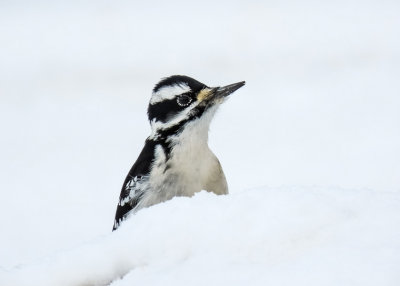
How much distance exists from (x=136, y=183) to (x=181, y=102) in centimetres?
52

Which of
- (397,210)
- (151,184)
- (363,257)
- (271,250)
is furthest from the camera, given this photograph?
(151,184)

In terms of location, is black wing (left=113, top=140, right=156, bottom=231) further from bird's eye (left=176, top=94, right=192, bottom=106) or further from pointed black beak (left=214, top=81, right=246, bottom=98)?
pointed black beak (left=214, top=81, right=246, bottom=98)

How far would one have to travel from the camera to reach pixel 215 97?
4.21 metres

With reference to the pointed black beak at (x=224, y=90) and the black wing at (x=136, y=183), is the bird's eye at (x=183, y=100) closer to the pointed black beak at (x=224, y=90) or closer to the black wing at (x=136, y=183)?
the pointed black beak at (x=224, y=90)

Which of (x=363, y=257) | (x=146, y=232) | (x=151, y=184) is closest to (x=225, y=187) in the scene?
(x=151, y=184)

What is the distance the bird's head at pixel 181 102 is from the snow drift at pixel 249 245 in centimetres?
219

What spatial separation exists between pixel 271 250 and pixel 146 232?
1.10 ft

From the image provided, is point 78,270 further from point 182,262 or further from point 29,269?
point 182,262

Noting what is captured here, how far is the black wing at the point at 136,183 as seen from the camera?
4.14 m

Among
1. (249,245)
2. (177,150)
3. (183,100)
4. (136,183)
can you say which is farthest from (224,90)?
(249,245)

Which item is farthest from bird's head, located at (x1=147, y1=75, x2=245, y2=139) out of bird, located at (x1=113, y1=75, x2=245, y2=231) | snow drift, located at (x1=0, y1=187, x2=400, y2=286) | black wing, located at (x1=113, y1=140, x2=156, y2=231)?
snow drift, located at (x1=0, y1=187, x2=400, y2=286)

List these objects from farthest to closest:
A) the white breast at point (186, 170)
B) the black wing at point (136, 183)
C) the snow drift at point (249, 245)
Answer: the black wing at point (136, 183) → the white breast at point (186, 170) → the snow drift at point (249, 245)

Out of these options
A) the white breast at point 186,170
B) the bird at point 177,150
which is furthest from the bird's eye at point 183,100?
the white breast at point 186,170

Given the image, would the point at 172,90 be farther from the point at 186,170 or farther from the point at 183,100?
the point at 186,170
